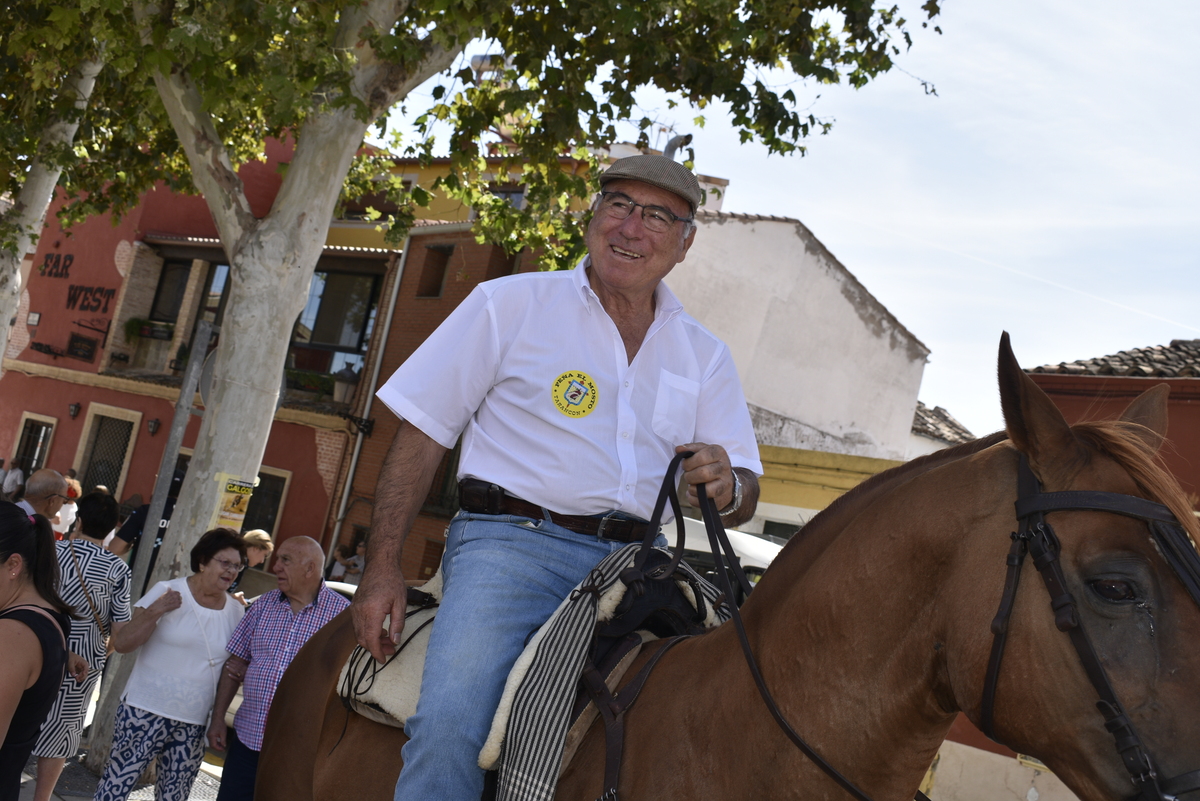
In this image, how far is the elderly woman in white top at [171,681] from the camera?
5.59m

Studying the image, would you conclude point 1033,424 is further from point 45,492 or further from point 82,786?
point 45,492

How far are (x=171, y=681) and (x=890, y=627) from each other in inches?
195

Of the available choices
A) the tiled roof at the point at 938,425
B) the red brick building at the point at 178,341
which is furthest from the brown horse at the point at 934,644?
the tiled roof at the point at 938,425

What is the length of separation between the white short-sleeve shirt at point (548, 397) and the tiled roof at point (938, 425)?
23.6m

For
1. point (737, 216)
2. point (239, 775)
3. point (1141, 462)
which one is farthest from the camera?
point (737, 216)

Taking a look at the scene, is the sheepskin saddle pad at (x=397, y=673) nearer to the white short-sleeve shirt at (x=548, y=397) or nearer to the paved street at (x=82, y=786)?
the white short-sleeve shirt at (x=548, y=397)

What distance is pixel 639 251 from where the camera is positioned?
9.72ft

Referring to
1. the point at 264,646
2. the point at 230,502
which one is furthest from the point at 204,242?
the point at 264,646

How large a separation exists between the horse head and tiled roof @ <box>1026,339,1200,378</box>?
39.0ft

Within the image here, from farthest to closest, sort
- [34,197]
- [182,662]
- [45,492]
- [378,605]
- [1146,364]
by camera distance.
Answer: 1. [1146,364]
2. [34,197]
3. [45,492]
4. [182,662]
5. [378,605]

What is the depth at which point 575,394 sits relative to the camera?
2809 mm

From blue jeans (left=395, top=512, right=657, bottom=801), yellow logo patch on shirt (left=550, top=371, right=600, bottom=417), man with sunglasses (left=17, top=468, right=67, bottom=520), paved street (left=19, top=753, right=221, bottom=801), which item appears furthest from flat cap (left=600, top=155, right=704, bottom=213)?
man with sunglasses (left=17, top=468, right=67, bottom=520)

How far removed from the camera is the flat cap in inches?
116

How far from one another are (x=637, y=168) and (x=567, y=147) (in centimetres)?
789
